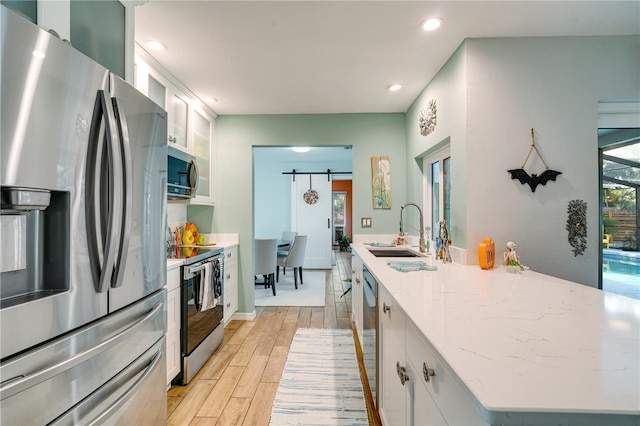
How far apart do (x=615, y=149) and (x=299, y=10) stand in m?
2.32

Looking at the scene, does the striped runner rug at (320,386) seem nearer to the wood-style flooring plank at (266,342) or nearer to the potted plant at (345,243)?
the wood-style flooring plank at (266,342)

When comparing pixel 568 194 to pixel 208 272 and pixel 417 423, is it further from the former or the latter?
pixel 208 272

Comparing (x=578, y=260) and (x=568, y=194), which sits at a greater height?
(x=568, y=194)

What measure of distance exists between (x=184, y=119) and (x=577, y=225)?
3.32 meters

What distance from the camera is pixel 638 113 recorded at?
2.04 meters

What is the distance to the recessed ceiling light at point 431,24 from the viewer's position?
178 cm

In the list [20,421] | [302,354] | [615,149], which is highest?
[615,149]

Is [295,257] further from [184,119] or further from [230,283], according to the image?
[184,119]

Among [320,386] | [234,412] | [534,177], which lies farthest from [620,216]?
[234,412]

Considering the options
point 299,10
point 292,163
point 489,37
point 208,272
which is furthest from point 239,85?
point 292,163

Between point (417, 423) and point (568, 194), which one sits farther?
point (568, 194)

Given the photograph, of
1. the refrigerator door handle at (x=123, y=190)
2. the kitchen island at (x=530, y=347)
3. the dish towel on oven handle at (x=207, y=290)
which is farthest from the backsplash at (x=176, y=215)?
the kitchen island at (x=530, y=347)

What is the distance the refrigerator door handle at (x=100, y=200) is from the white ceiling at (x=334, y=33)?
1.11m

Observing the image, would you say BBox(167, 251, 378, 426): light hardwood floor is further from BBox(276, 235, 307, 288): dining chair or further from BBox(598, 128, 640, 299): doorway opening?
BBox(598, 128, 640, 299): doorway opening
